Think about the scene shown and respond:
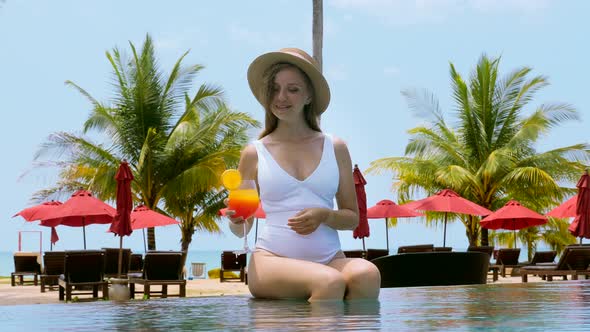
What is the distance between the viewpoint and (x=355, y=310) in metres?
1.80

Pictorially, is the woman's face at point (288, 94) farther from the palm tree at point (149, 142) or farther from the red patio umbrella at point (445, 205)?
the palm tree at point (149, 142)

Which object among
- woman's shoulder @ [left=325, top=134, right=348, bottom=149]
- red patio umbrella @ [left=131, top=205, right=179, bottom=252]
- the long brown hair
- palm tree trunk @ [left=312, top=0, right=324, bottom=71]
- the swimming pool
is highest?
palm tree trunk @ [left=312, top=0, right=324, bottom=71]

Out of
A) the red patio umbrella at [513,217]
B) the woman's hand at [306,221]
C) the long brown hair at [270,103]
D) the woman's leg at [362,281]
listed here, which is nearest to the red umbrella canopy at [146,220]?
the red patio umbrella at [513,217]

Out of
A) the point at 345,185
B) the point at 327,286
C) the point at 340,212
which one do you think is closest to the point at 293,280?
the point at 327,286

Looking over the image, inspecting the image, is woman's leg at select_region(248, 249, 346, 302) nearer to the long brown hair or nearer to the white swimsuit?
the white swimsuit

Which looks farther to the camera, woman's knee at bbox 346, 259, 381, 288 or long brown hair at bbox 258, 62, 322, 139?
long brown hair at bbox 258, 62, 322, 139

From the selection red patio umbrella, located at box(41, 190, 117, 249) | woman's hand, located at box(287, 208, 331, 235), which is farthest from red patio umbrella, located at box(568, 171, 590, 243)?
woman's hand, located at box(287, 208, 331, 235)

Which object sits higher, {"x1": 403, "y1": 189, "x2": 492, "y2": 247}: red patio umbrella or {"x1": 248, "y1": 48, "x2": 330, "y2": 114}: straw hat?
{"x1": 403, "y1": 189, "x2": 492, "y2": 247}: red patio umbrella

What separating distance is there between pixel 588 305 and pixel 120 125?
2378 centimetres

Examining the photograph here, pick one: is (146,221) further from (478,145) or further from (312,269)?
(312,269)

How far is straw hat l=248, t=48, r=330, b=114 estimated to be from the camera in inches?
118

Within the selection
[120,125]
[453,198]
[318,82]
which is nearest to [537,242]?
[453,198]

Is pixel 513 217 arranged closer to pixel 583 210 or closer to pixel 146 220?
pixel 583 210

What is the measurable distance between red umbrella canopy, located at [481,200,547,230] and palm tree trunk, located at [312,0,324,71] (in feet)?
27.6
